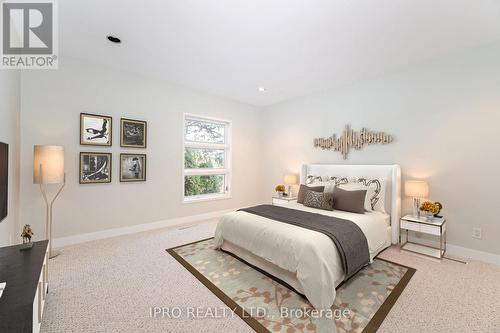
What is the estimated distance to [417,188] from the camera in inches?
116

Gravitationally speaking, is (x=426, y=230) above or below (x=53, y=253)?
above

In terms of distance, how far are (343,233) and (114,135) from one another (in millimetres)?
3706

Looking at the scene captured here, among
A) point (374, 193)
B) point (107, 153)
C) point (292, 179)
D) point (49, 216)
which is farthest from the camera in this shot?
point (292, 179)

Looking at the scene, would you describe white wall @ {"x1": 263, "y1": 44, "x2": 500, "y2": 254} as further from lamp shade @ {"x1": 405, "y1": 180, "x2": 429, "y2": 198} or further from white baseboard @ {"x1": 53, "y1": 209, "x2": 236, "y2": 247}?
white baseboard @ {"x1": 53, "y1": 209, "x2": 236, "y2": 247}

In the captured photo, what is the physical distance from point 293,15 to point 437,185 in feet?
9.99

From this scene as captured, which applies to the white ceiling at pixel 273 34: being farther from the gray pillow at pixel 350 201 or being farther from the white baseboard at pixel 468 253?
the white baseboard at pixel 468 253

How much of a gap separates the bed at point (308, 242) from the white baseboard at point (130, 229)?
1575mm

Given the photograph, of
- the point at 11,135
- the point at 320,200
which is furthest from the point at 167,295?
the point at 11,135

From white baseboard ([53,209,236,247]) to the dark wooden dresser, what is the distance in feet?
5.12

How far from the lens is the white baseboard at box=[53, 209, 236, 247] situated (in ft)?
10.4

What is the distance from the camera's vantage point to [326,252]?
6.63ft

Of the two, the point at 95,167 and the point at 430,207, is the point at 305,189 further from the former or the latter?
the point at 95,167

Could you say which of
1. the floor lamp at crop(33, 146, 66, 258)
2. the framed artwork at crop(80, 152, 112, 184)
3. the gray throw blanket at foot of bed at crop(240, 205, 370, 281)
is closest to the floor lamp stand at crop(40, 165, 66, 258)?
the floor lamp at crop(33, 146, 66, 258)

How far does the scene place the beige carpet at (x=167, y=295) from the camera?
5.52 ft
